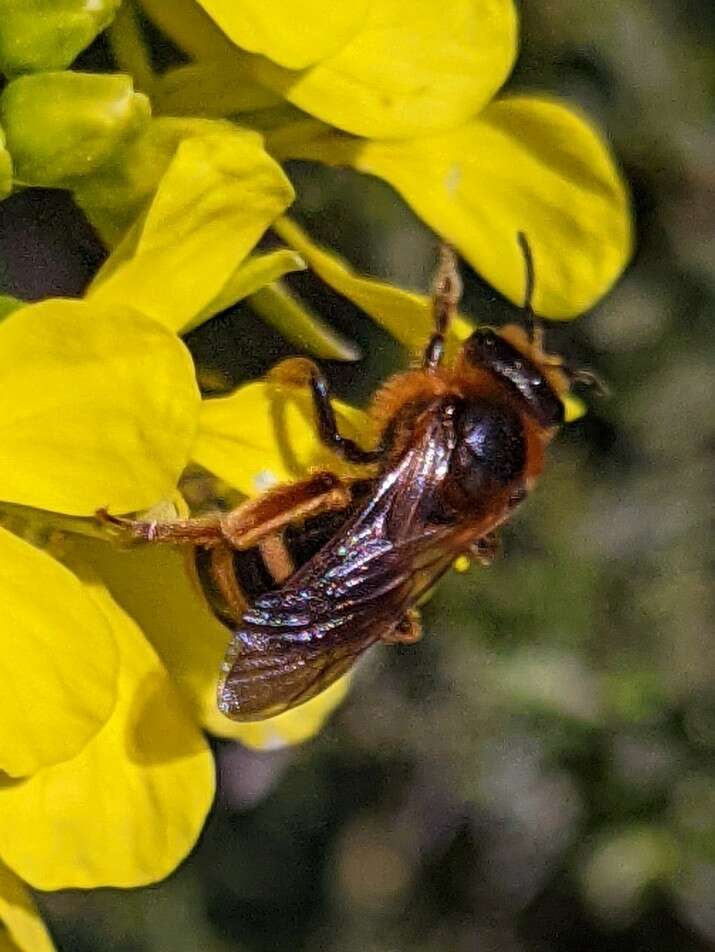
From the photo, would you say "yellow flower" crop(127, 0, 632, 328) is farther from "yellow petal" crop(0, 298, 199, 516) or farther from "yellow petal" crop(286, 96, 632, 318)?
"yellow petal" crop(0, 298, 199, 516)

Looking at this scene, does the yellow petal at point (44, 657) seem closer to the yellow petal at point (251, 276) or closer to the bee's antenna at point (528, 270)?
the yellow petal at point (251, 276)

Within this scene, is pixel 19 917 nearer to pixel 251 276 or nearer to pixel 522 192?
pixel 251 276

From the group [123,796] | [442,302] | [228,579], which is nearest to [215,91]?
[442,302]

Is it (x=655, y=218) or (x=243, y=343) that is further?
(x=655, y=218)

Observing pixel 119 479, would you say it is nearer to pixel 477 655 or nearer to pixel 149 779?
pixel 149 779

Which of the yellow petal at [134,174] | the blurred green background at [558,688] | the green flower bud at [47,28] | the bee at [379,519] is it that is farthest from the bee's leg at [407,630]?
the blurred green background at [558,688]

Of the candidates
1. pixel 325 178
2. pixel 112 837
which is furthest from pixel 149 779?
pixel 325 178
